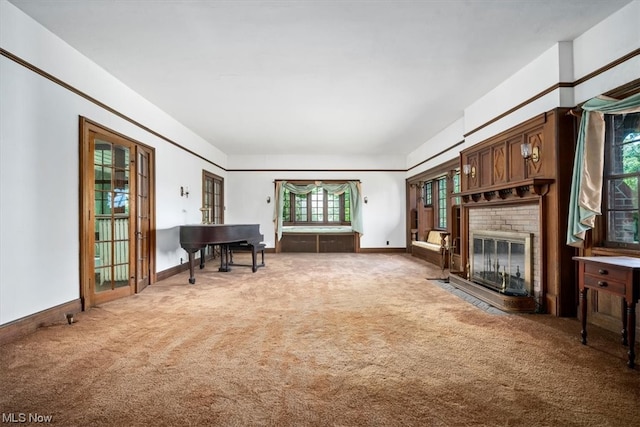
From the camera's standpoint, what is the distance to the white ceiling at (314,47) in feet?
9.41

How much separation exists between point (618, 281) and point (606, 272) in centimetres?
13

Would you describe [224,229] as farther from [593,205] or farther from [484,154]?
[593,205]

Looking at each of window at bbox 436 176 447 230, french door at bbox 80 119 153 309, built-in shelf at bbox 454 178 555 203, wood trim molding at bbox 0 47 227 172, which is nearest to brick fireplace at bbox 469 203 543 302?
built-in shelf at bbox 454 178 555 203

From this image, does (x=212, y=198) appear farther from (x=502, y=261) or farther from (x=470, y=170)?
(x=502, y=261)

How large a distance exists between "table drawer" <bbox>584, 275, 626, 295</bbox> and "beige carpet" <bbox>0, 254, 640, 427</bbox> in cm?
52

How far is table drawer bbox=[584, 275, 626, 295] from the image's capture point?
2348 millimetres

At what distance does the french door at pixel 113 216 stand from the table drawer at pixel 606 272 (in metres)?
5.05

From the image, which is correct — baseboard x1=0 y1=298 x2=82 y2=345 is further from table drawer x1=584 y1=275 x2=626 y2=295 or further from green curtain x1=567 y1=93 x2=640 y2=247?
green curtain x1=567 y1=93 x2=640 y2=247

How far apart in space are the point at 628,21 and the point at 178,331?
196 inches

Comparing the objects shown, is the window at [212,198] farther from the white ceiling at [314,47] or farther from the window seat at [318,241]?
the white ceiling at [314,47]

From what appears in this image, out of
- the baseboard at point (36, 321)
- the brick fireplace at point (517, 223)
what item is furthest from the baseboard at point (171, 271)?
the brick fireplace at point (517, 223)

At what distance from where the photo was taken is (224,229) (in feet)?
18.0

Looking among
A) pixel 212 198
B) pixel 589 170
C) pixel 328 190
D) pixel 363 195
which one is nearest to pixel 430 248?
pixel 363 195

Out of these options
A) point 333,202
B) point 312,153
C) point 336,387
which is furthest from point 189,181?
point 336,387
